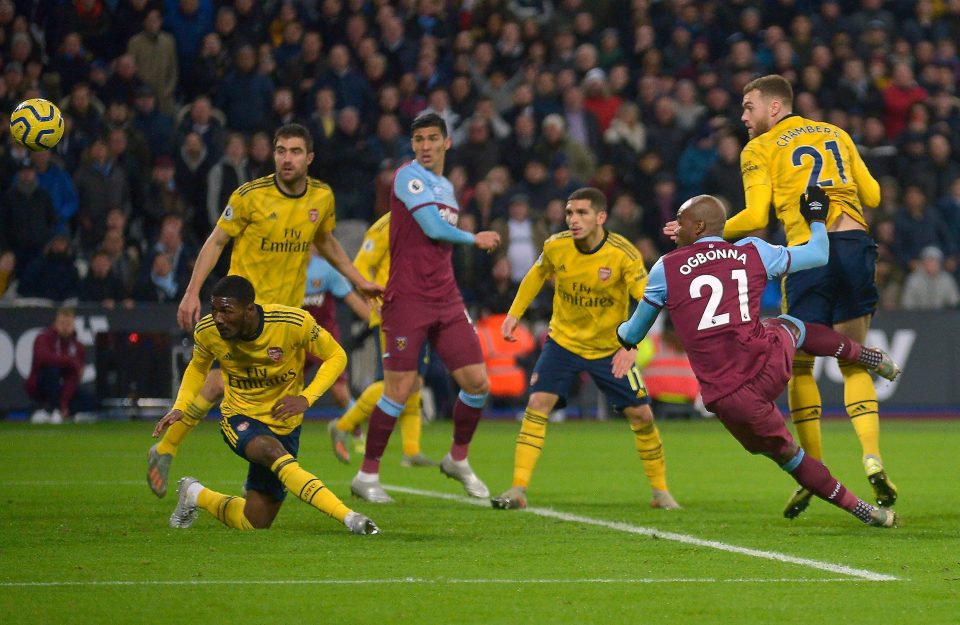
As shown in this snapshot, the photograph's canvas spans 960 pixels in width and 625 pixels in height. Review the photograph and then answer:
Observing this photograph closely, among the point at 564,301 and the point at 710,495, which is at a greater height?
the point at 564,301

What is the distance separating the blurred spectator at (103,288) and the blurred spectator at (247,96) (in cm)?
265

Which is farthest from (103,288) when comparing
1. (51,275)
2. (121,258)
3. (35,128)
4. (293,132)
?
(293,132)

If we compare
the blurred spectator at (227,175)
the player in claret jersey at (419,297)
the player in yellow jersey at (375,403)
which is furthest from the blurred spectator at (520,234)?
the player in claret jersey at (419,297)

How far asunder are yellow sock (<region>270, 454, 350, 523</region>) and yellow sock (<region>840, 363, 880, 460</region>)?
3.23 m

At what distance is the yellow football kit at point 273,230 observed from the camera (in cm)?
1025

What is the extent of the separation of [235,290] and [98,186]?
11.2m

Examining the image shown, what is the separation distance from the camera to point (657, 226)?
820 inches

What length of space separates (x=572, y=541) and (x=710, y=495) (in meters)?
3.09

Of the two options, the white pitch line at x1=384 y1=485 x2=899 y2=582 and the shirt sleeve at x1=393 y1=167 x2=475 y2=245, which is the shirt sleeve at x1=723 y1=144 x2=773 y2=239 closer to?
the white pitch line at x1=384 y1=485 x2=899 y2=582

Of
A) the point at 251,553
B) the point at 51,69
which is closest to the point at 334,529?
the point at 251,553

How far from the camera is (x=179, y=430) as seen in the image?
31.3 ft

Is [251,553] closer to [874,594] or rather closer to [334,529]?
[334,529]

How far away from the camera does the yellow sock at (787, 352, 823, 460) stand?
9516 millimetres

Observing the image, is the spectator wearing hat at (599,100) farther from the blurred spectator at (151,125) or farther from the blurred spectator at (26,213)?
the blurred spectator at (26,213)
